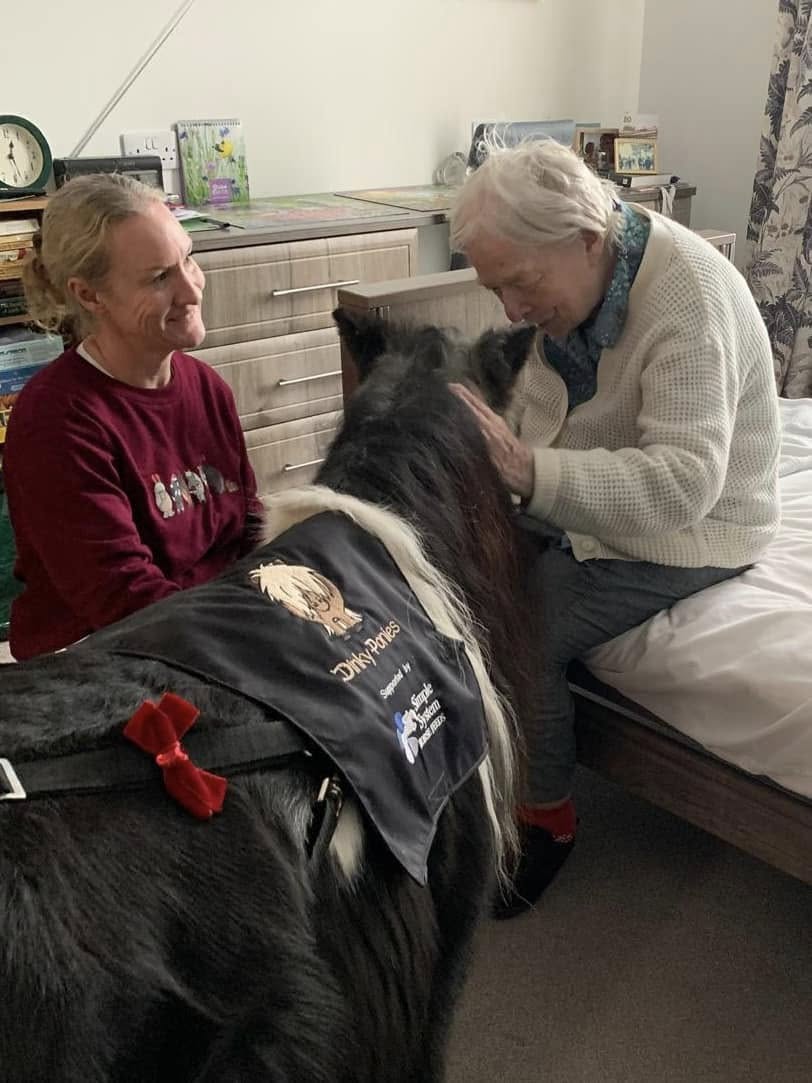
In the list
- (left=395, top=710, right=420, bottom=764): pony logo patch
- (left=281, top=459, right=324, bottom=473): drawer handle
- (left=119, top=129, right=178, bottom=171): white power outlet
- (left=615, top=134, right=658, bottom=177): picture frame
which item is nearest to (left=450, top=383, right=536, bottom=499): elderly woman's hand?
(left=395, top=710, right=420, bottom=764): pony logo patch

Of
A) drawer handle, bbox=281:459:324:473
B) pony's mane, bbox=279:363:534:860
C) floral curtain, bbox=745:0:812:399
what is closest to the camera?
pony's mane, bbox=279:363:534:860

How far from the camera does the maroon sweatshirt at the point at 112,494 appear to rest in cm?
121

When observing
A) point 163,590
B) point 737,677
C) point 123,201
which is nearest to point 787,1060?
point 737,677

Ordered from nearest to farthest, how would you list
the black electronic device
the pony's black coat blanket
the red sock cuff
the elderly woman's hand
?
the pony's black coat blanket, the elderly woman's hand, the red sock cuff, the black electronic device

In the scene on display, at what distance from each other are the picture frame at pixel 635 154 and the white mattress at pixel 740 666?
2.07 meters

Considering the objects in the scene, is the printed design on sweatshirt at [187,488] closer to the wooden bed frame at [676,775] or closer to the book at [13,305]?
the wooden bed frame at [676,775]

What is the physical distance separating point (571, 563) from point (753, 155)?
244 centimetres

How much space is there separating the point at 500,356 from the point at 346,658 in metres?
0.52

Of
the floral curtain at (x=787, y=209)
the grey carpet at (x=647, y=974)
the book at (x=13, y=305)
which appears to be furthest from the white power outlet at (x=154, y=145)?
the grey carpet at (x=647, y=974)

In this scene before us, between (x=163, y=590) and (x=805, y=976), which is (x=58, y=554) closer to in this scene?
(x=163, y=590)

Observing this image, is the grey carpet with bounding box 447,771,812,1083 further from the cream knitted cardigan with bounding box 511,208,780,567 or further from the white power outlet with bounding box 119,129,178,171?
the white power outlet with bounding box 119,129,178,171

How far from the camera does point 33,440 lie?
48.3 inches

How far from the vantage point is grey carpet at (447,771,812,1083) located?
125cm

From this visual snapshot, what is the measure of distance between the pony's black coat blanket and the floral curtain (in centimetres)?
246
